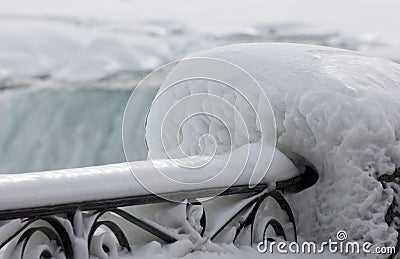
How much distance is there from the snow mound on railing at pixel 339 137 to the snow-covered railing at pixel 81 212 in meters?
0.19

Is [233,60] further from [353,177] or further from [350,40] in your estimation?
[350,40]

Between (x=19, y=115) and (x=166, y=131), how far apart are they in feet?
12.0

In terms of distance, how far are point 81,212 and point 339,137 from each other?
501 millimetres

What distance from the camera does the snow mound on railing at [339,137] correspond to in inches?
56.4

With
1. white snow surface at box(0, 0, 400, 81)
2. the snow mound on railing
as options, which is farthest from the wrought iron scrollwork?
white snow surface at box(0, 0, 400, 81)

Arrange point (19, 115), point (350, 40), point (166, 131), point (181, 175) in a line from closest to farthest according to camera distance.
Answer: point (181, 175)
point (166, 131)
point (350, 40)
point (19, 115)

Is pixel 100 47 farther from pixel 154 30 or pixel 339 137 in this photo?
pixel 339 137

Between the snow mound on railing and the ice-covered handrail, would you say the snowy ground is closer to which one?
the snow mound on railing

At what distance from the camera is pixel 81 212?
1.20 m

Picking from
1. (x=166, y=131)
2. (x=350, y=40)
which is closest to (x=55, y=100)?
(x=350, y=40)

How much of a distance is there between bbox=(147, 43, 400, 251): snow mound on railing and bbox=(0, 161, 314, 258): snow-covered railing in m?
0.19

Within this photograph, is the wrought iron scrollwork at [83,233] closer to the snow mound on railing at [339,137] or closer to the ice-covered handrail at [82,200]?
the ice-covered handrail at [82,200]

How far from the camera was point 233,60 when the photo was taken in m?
1.58

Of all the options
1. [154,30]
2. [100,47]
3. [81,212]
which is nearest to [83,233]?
[81,212]
